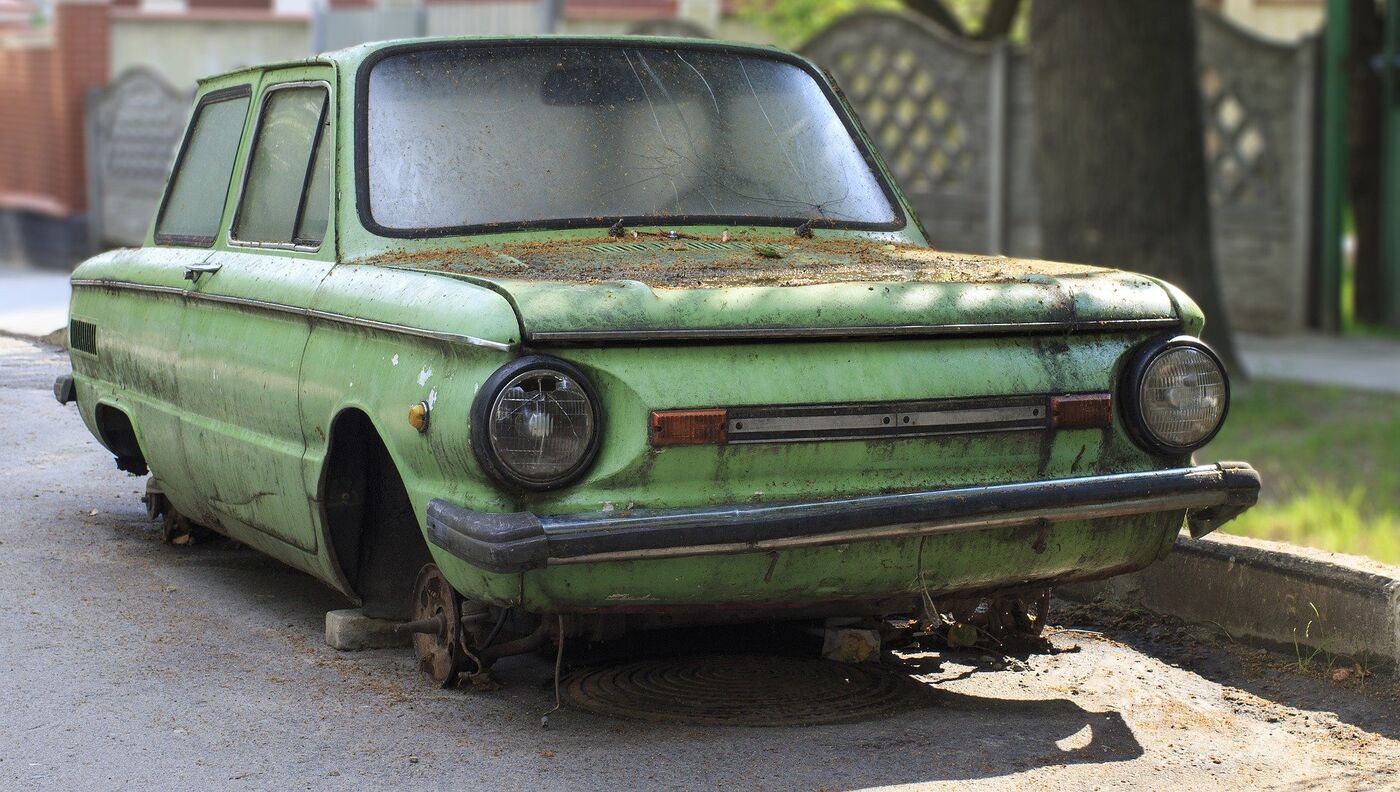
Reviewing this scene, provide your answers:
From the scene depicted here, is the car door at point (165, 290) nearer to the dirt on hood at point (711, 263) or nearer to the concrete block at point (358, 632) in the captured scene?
the concrete block at point (358, 632)

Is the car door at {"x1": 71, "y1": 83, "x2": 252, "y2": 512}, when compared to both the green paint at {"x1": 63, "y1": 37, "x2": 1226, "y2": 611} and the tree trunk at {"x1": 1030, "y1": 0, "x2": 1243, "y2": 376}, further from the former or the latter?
the tree trunk at {"x1": 1030, "y1": 0, "x2": 1243, "y2": 376}

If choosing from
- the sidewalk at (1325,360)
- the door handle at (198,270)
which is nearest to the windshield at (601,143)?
the door handle at (198,270)

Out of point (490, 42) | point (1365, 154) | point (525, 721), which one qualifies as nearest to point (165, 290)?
point (490, 42)

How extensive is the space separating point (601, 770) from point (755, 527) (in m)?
0.62

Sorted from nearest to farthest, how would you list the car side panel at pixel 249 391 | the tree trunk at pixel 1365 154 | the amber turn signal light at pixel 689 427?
1. the amber turn signal light at pixel 689 427
2. the car side panel at pixel 249 391
3. the tree trunk at pixel 1365 154

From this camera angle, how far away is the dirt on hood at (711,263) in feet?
14.6

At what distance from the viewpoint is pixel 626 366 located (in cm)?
409

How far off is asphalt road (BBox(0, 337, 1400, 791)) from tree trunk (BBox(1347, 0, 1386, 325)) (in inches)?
380

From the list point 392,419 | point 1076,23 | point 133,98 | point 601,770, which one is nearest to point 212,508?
point 392,419

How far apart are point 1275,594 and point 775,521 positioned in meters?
1.93

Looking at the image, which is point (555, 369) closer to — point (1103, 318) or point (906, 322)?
point (906, 322)

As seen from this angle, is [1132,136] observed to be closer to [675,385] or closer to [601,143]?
[601,143]

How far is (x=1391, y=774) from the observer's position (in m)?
4.33

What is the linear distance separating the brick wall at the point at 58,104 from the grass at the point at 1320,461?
52.6ft
